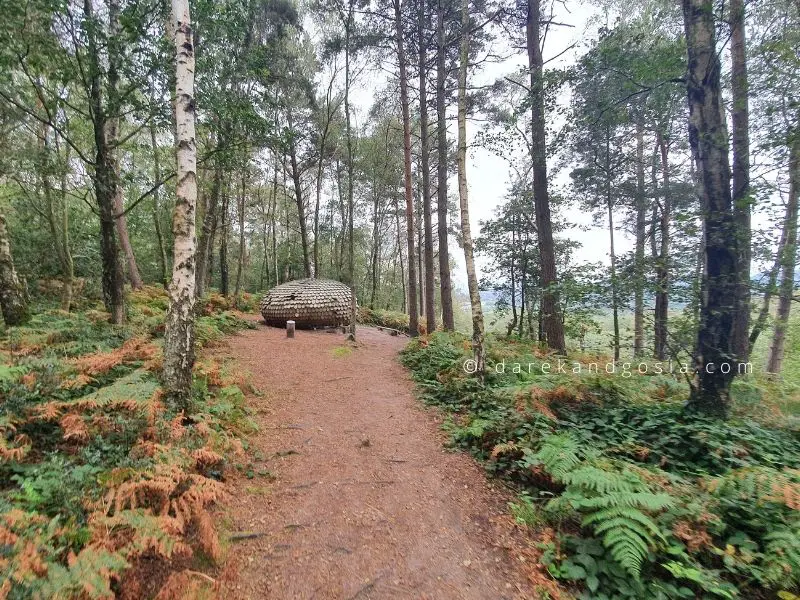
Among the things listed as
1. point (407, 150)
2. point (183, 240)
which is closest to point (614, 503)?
point (183, 240)

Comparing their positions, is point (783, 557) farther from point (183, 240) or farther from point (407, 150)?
point (407, 150)

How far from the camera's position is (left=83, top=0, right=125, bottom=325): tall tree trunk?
265 inches

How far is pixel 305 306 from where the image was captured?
13.1m

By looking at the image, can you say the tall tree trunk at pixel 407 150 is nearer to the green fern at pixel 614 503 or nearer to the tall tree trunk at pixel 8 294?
the green fern at pixel 614 503

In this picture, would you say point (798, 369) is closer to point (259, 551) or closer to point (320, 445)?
point (320, 445)

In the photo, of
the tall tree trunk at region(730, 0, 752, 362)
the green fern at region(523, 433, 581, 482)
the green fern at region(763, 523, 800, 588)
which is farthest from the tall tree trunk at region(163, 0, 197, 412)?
the tall tree trunk at region(730, 0, 752, 362)

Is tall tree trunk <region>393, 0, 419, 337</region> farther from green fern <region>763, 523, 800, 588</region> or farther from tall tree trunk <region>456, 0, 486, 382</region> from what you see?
green fern <region>763, 523, 800, 588</region>

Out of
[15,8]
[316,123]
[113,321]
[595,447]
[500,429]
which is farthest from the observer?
[316,123]

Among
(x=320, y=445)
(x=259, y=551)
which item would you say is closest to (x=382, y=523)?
(x=259, y=551)

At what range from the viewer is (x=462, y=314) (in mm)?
51625

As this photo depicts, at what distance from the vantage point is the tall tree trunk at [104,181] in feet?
22.1

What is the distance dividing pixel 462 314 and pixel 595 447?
47.6 metres

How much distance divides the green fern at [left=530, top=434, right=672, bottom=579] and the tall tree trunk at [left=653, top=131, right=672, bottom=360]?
9.49ft

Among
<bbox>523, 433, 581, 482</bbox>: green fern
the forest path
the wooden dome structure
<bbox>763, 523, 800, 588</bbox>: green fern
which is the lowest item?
the forest path
